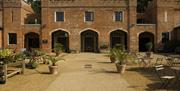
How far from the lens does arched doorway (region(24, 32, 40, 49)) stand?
46.2m

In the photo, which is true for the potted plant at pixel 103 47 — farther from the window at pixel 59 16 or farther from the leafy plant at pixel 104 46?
the window at pixel 59 16

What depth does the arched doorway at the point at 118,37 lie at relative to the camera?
45625 mm

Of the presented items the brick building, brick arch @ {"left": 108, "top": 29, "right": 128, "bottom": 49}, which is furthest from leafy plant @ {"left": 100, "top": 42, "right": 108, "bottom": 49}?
brick arch @ {"left": 108, "top": 29, "right": 128, "bottom": 49}

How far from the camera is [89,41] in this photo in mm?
45938

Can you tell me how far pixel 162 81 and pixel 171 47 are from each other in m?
28.4

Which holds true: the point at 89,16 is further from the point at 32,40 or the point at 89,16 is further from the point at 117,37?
the point at 32,40

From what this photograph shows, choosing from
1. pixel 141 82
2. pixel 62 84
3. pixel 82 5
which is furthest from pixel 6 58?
pixel 82 5

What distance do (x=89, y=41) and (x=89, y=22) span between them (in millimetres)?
2741

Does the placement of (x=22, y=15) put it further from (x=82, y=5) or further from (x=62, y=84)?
(x=62, y=84)

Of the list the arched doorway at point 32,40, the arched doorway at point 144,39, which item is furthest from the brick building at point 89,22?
the arched doorway at point 32,40

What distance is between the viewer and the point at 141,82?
15.0 m

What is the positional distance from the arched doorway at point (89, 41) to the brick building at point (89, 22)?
998mm

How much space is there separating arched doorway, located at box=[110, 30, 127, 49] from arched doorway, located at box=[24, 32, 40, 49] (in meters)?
9.74

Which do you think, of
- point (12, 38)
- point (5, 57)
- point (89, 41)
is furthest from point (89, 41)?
point (5, 57)
